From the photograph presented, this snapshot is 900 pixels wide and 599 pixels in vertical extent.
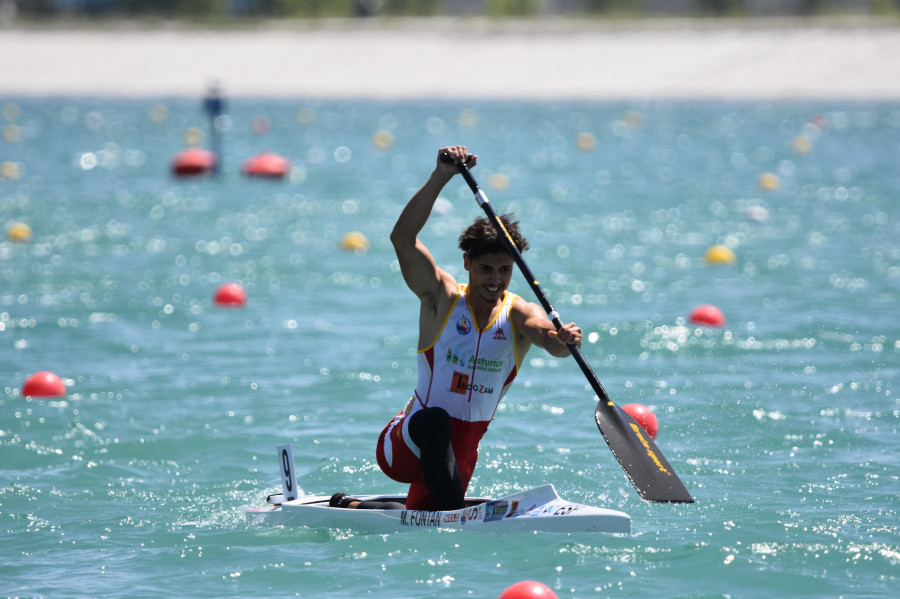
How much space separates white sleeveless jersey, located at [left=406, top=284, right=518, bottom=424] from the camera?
245 inches

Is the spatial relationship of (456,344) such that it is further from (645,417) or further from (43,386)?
(43,386)

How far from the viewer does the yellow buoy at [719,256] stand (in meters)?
14.8

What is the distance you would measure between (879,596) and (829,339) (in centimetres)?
570

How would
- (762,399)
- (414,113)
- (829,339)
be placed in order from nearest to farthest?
(762,399)
(829,339)
(414,113)

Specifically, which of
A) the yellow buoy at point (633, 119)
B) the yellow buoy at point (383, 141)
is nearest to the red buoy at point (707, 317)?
the yellow buoy at point (383, 141)

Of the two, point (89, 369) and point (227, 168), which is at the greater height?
point (227, 168)

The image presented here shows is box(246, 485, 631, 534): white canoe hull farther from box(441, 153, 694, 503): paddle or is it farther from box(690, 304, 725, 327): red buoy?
box(690, 304, 725, 327): red buoy

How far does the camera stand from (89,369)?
33.4 feet

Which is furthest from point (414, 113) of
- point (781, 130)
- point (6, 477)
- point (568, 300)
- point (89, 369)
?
point (6, 477)

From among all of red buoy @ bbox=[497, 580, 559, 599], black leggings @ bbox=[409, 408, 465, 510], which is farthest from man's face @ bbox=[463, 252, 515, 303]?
red buoy @ bbox=[497, 580, 559, 599]

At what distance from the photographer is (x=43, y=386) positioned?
30.7ft

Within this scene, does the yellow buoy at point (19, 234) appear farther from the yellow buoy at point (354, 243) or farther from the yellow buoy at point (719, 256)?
the yellow buoy at point (719, 256)

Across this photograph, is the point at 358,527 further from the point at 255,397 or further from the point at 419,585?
the point at 255,397

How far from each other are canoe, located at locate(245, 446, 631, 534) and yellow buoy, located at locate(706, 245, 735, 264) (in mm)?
8917
